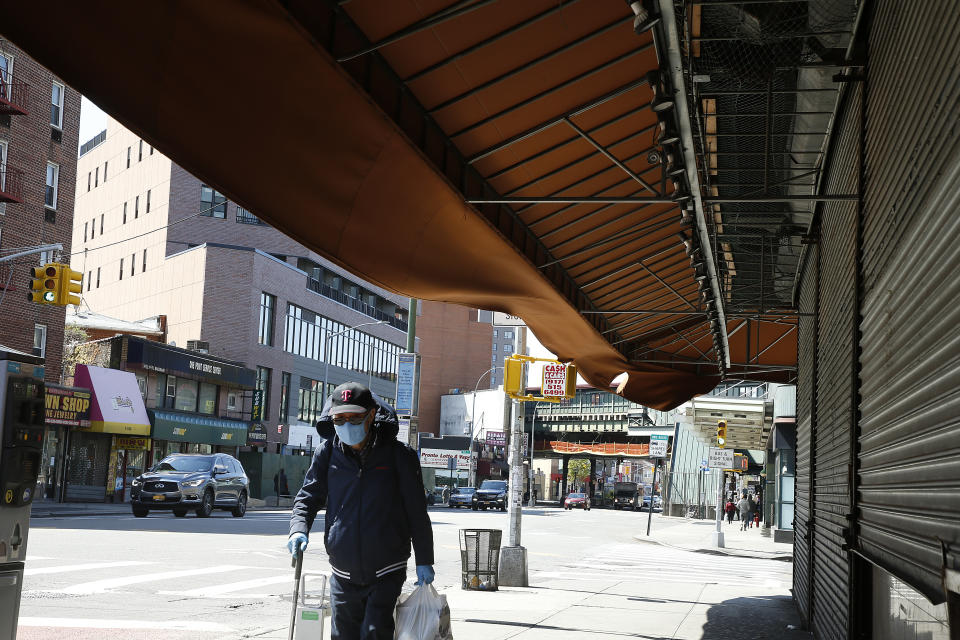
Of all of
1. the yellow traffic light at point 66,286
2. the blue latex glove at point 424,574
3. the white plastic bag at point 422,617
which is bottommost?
the white plastic bag at point 422,617

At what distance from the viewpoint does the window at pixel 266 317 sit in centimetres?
5922

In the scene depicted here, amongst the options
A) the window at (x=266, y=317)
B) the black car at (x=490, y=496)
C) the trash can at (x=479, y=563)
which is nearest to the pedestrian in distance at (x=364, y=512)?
the trash can at (x=479, y=563)

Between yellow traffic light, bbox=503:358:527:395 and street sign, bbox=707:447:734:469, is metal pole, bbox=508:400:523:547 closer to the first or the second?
yellow traffic light, bbox=503:358:527:395

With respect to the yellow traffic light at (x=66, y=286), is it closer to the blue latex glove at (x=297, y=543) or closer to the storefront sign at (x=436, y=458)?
the blue latex glove at (x=297, y=543)

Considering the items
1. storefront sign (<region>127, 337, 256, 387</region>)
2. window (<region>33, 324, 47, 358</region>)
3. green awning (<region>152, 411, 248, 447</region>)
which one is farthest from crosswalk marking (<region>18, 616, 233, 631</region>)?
green awning (<region>152, 411, 248, 447</region>)

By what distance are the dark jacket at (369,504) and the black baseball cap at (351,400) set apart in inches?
3.1

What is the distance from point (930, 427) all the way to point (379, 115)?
3611 millimetres

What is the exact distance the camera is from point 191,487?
31.0 meters

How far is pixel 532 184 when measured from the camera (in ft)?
31.1

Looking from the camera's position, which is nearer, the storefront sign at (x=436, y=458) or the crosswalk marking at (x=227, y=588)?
the crosswalk marking at (x=227, y=588)

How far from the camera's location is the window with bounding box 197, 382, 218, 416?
51000 mm

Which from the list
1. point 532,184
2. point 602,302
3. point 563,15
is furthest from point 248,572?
point 563,15

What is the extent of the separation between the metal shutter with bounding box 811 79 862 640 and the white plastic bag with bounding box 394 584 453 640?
332 cm

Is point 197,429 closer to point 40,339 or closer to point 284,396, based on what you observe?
point 284,396
